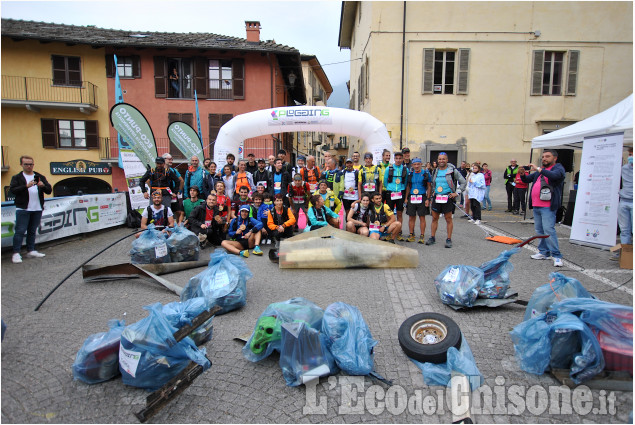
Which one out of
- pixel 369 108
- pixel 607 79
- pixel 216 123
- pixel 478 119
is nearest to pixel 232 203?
pixel 369 108

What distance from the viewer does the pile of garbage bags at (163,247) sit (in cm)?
571

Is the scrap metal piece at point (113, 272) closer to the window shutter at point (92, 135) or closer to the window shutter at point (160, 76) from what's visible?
the window shutter at point (160, 76)

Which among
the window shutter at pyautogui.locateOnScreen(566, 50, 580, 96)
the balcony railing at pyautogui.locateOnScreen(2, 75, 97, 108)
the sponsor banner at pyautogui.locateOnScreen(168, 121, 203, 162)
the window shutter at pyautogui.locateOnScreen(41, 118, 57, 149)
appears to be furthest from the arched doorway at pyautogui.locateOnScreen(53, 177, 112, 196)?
the window shutter at pyautogui.locateOnScreen(566, 50, 580, 96)

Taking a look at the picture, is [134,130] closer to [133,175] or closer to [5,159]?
[133,175]

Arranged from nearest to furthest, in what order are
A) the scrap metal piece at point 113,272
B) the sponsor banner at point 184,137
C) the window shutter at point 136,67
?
the scrap metal piece at point 113,272, the sponsor banner at point 184,137, the window shutter at point 136,67

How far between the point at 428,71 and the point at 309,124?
8.32 m

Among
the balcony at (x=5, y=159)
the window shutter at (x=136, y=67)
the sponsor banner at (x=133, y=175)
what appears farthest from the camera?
A: the window shutter at (x=136, y=67)

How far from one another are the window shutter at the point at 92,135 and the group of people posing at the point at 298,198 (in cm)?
1639

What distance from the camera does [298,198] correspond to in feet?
27.2

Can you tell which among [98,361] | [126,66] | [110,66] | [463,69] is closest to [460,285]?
[98,361]

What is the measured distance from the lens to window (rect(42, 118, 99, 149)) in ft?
69.5

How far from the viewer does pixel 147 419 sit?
236 cm

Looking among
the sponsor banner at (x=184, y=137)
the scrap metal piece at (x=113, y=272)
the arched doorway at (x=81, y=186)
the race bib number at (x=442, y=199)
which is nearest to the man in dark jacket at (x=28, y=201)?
the scrap metal piece at (x=113, y=272)

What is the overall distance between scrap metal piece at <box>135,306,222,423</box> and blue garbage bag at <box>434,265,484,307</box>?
8.75 feet
